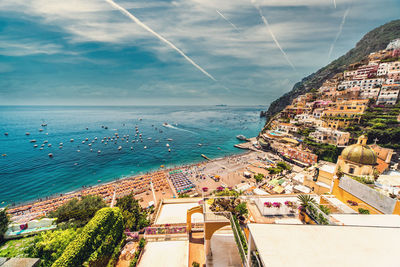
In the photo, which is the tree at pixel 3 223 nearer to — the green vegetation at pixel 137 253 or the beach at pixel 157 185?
the beach at pixel 157 185

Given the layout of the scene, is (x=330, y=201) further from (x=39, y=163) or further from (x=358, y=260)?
(x=39, y=163)

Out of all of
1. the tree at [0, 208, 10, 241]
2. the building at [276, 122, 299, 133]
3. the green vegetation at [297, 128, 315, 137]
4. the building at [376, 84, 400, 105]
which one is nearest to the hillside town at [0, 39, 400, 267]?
the tree at [0, 208, 10, 241]

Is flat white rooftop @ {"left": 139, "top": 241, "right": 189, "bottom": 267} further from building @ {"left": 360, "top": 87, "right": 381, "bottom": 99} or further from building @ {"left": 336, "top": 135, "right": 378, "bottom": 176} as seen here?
building @ {"left": 360, "top": 87, "right": 381, "bottom": 99}

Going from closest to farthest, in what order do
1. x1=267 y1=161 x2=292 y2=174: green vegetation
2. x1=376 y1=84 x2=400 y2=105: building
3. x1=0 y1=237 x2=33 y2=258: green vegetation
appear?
x1=0 y1=237 x2=33 y2=258: green vegetation < x1=267 y1=161 x2=292 y2=174: green vegetation < x1=376 y1=84 x2=400 y2=105: building

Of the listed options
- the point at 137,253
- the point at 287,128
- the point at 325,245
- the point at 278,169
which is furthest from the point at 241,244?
the point at 287,128

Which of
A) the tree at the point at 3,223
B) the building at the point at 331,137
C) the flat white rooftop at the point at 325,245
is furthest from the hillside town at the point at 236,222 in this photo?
the tree at the point at 3,223

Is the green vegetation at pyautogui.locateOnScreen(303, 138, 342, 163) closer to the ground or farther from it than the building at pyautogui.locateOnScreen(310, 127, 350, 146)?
closer to the ground
